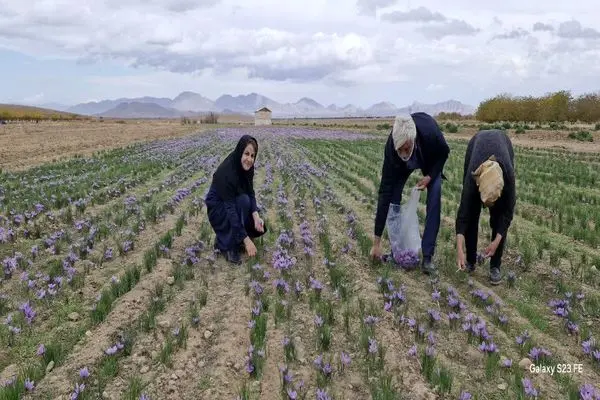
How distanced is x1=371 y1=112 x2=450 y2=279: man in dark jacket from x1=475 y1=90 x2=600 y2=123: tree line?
55.8 m

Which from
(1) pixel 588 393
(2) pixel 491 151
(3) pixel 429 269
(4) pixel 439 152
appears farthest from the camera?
(3) pixel 429 269

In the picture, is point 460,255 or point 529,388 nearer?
point 529,388

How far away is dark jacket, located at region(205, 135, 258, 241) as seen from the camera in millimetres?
6746

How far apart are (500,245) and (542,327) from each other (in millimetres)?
1303

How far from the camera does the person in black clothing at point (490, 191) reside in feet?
17.8

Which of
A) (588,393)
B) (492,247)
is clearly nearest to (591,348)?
(588,393)

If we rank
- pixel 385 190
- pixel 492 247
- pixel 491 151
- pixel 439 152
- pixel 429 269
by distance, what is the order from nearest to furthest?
pixel 492 247
pixel 491 151
pixel 439 152
pixel 429 269
pixel 385 190

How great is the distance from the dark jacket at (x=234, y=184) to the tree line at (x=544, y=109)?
56530mm

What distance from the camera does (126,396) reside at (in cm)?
347

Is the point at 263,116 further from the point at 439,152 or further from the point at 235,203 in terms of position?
the point at 439,152

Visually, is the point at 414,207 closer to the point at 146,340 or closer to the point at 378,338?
the point at 378,338

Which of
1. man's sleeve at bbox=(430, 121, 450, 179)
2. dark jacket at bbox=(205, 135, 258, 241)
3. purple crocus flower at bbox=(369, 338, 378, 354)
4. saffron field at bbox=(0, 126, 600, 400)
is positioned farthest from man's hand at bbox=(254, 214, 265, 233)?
purple crocus flower at bbox=(369, 338, 378, 354)

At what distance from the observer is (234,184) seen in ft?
22.7

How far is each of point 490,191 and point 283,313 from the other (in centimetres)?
255
